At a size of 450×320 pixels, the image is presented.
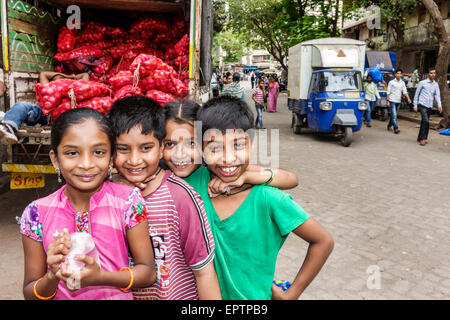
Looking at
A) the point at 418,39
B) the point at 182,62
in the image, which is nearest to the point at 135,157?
the point at 182,62

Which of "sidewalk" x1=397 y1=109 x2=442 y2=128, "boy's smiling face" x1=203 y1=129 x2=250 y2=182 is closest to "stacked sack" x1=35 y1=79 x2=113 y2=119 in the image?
"boy's smiling face" x1=203 y1=129 x2=250 y2=182

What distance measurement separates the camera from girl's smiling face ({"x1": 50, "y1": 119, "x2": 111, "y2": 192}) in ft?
4.18

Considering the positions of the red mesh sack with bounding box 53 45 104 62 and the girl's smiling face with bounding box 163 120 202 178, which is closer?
the girl's smiling face with bounding box 163 120 202 178

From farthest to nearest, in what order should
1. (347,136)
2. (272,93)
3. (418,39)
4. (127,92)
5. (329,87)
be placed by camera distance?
(418,39)
(272,93)
(329,87)
(347,136)
(127,92)

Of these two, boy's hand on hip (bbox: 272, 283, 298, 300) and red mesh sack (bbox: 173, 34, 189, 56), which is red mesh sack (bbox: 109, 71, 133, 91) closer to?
red mesh sack (bbox: 173, 34, 189, 56)

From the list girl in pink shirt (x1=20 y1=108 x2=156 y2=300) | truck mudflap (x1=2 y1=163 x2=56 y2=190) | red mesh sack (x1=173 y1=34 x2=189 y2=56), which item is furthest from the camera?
red mesh sack (x1=173 y1=34 x2=189 y2=56)

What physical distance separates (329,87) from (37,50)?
24.2 ft

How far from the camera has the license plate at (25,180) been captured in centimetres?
395

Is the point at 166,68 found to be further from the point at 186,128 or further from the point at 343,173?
the point at 343,173

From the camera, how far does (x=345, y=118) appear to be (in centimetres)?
964

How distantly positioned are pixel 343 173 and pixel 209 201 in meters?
5.97

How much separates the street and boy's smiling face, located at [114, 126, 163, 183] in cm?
206

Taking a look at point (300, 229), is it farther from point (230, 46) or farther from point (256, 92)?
point (230, 46)
